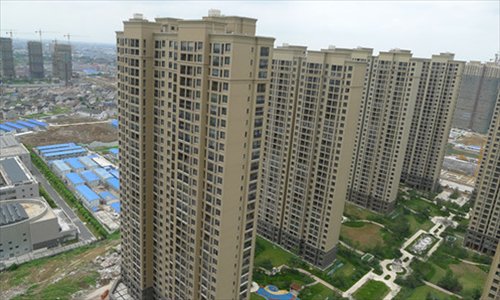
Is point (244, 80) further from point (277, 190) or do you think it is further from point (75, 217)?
point (75, 217)

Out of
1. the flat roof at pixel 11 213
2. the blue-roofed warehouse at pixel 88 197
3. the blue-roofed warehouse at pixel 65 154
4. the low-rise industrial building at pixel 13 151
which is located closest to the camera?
the flat roof at pixel 11 213

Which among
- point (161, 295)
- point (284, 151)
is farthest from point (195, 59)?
point (284, 151)

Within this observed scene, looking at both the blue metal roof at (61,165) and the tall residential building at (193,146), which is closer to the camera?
the tall residential building at (193,146)

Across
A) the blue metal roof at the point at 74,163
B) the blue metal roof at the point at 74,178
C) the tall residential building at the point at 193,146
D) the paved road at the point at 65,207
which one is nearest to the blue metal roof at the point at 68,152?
the blue metal roof at the point at 74,163

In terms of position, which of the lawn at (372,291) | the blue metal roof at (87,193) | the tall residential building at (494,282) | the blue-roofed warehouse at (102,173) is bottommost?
the lawn at (372,291)

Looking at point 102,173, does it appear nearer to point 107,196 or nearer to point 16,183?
point 107,196

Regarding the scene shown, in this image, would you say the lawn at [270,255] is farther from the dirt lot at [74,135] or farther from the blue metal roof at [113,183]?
the dirt lot at [74,135]
